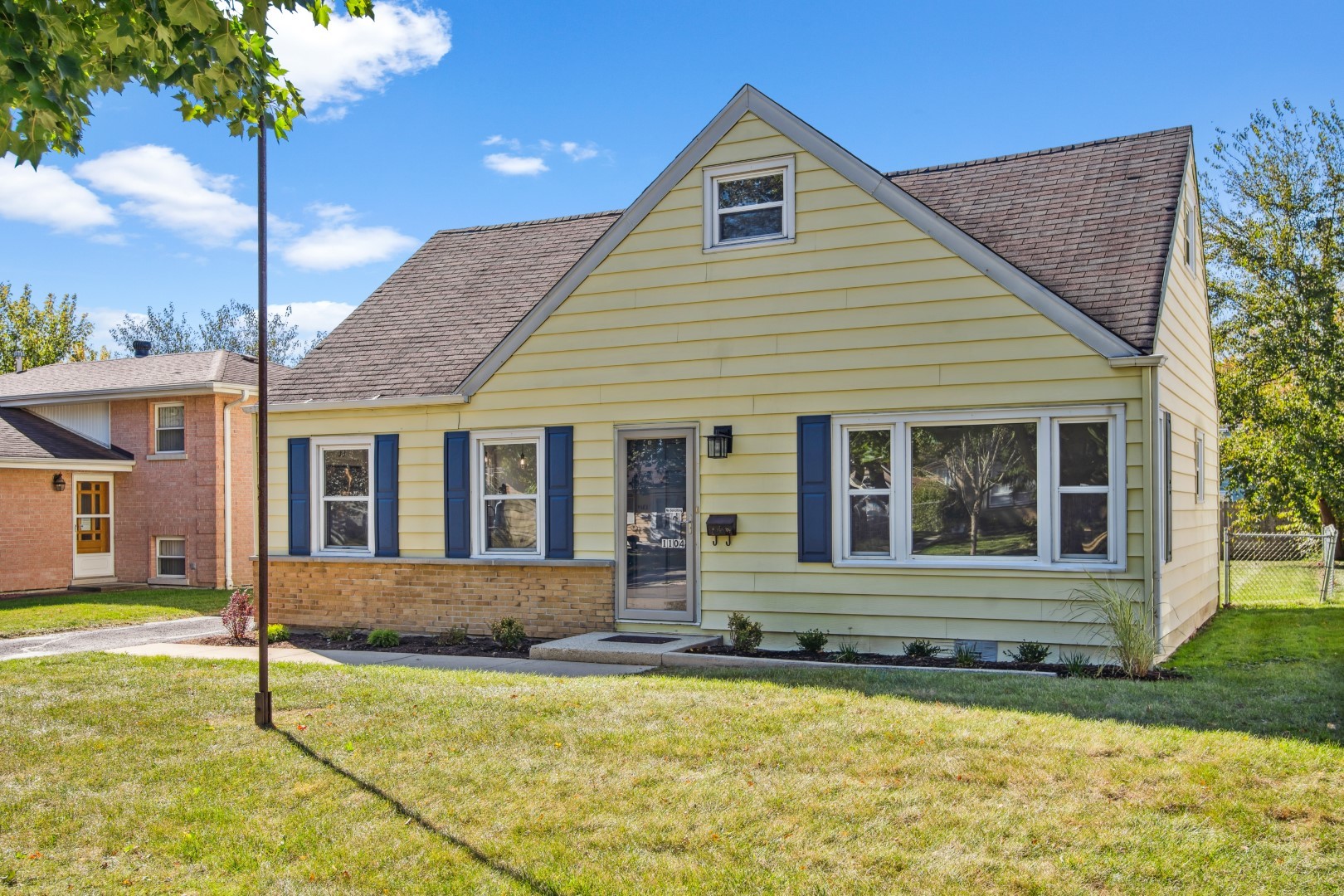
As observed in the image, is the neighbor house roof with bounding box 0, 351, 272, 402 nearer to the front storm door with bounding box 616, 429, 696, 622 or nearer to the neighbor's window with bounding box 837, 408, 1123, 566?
the front storm door with bounding box 616, 429, 696, 622

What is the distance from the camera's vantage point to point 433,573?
1277cm

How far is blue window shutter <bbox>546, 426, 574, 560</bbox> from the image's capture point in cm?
1201

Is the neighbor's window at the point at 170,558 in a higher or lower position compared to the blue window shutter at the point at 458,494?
lower

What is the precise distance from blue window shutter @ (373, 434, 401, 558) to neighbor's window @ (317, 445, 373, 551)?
304mm

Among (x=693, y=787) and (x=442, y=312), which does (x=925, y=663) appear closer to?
(x=693, y=787)

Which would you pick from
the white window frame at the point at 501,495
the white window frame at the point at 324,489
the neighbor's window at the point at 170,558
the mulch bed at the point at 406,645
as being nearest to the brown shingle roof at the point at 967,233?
the white window frame at the point at 324,489

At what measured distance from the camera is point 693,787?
18.7 feet

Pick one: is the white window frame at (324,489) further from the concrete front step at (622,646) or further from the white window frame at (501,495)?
the concrete front step at (622,646)

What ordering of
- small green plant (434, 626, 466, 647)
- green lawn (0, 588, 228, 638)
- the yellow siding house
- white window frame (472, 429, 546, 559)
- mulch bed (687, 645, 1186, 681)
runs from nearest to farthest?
mulch bed (687, 645, 1186, 681) → the yellow siding house → small green plant (434, 626, 466, 647) → white window frame (472, 429, 546, 559) → green lawn (0, 588, 228, 638)

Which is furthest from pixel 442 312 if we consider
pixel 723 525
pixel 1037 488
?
pixel 1037 488

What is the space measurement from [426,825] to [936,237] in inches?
294

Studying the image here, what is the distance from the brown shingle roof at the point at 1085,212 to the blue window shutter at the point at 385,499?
701cm

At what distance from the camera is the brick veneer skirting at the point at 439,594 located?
1192 cm

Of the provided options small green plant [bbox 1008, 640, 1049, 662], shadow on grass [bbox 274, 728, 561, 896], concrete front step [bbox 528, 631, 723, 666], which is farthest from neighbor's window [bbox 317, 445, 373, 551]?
small green plant [bbox 1008, 640, 1049, 662]
